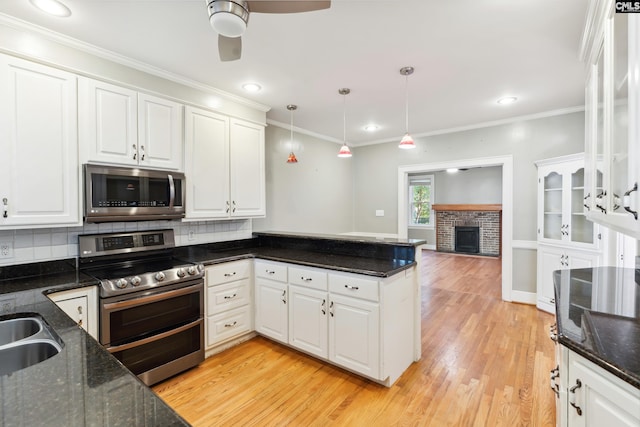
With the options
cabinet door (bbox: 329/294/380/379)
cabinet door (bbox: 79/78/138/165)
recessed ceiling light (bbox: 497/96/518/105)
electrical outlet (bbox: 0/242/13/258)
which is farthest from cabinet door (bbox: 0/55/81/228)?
recessed ceiling light (bbox: 497/96/518/105)

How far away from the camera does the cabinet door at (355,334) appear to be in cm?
221

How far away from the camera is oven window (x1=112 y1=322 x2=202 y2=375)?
2.12 meters

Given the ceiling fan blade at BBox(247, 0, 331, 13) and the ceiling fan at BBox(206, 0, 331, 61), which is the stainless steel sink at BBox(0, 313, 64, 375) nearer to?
the ceiling fan at BBox(206, 0, 331, 61)

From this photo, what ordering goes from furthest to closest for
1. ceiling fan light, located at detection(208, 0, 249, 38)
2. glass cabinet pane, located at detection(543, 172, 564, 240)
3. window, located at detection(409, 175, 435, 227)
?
window, located at detection(409, 175, 435, 227) → glass cabinet pane, located at detection(543, 172, 564, 240) → ceiling fan light, located at detection(208, 0, 249, 38)

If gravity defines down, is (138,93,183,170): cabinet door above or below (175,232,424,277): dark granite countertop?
above

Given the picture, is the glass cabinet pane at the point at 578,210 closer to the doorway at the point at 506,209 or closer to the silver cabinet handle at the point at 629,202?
the doorway at the point at 506,209

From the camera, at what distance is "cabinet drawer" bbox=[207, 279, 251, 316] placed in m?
2.71

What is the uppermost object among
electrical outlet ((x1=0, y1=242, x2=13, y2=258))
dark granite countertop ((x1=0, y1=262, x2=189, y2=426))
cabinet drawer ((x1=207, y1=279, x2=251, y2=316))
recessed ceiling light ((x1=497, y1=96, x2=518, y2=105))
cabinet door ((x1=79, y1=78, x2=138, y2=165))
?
recessed ceiling light ((x1=497, y1=96, x2=518, y2=105))

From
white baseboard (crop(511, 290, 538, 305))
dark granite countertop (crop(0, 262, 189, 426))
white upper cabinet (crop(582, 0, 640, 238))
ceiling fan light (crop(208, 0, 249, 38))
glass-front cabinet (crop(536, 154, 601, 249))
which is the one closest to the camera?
dark granite countertop (crop(0, 262, 189, 426))

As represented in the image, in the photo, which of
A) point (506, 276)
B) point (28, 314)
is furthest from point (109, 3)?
point (506, 276)

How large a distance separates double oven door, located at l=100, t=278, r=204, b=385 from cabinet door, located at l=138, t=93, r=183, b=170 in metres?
1.09

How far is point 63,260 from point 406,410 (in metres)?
2.77

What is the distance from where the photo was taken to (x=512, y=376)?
94.3 inches

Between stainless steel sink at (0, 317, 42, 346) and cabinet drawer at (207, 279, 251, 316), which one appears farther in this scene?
cabinet drawer at (207, 279, 251, 316)
